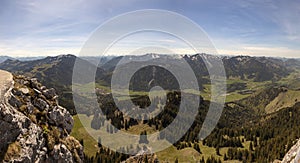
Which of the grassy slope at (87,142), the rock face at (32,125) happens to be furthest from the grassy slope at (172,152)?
the rock face at (32,125)

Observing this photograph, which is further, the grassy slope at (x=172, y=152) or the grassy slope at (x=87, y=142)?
the grassy slope at (x=172, y=152)

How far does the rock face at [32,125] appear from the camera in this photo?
35.2 meters

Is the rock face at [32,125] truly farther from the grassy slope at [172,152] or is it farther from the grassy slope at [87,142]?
the grassy slope at [172,152]

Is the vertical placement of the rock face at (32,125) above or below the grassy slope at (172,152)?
above

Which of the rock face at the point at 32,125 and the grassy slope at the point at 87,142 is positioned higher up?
the rock face at the point at 32,125

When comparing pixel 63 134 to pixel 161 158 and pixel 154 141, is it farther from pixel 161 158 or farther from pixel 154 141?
pixel 154 141

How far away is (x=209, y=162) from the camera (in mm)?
161250

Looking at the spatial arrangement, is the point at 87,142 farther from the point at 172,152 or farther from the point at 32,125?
the point at 32,125

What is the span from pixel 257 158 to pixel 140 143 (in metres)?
79.2

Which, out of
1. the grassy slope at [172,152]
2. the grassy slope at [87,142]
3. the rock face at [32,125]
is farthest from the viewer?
the grassy slope at [172,152]

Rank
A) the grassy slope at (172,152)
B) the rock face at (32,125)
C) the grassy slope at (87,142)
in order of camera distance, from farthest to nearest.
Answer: the grassy slope at (172,152) < the grassy slope at (87,142) < the rock face at (32,125)

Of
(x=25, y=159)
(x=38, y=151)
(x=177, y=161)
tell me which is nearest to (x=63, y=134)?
(x=38, y=151)

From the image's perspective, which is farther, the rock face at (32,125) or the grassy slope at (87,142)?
the grassy slope at (87,142)

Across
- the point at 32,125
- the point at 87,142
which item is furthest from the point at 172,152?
the point at 32,125
